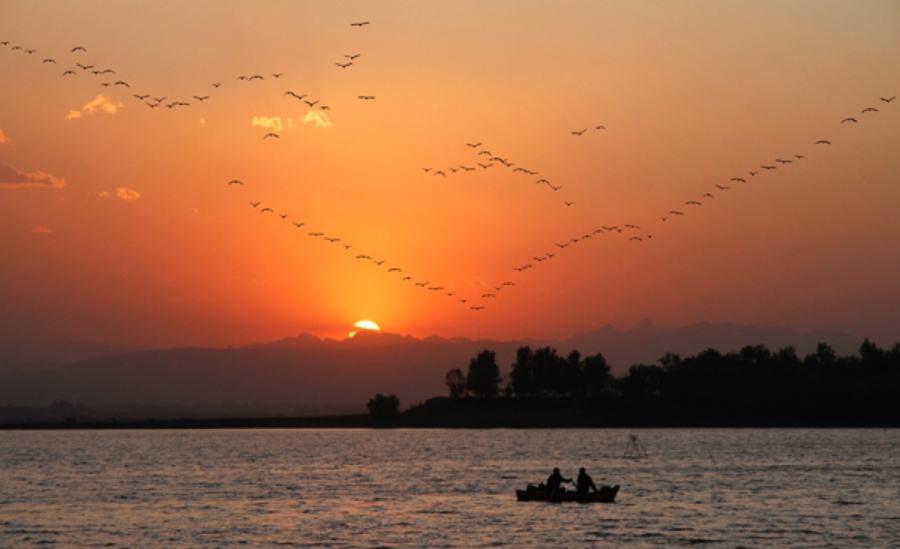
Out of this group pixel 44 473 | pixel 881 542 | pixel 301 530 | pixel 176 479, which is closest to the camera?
pixel 881 542

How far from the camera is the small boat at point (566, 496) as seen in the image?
315 feet

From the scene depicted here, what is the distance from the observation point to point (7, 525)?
8619 centimetres

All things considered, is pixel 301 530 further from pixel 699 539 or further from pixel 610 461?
pixel 610 461

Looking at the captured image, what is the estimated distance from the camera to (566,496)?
96188mm

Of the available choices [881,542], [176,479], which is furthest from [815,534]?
[176,479]

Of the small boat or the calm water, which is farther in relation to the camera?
the small boat

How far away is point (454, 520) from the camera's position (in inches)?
3479

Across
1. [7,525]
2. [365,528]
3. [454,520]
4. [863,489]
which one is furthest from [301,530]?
[863,489]

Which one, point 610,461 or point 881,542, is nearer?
point 881,542

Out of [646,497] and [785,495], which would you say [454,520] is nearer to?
[646,497]

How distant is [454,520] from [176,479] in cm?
5791

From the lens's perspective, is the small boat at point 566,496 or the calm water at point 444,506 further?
the small boat at point 566,496

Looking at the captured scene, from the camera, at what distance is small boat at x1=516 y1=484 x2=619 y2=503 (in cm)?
9606

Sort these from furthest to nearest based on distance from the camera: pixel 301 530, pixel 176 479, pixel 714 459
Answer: pixel 714 459 < pixel 176 479 < pixel 301 530
